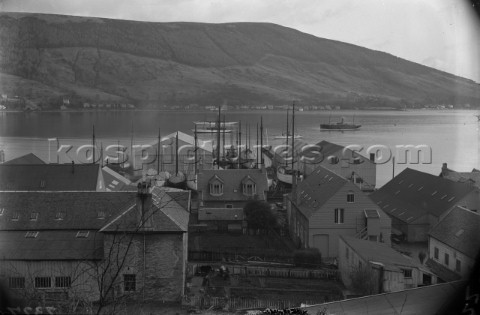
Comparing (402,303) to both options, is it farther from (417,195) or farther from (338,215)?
(417,195)

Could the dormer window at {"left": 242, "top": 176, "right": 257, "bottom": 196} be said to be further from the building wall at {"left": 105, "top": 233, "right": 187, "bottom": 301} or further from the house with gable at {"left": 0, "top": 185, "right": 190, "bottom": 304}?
the building wall at {"left": 105, "top": 233, "right": 187, "bottom": 301}

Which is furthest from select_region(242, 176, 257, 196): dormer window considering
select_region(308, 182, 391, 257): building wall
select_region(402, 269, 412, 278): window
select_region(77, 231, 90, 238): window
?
select_region(402, 269, 412, 278): window

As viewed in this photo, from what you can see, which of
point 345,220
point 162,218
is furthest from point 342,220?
point 162,218

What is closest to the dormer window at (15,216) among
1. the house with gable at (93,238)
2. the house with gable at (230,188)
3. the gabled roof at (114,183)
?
the house with gable at (93,238)

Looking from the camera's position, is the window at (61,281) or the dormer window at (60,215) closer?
the window at (61,281)

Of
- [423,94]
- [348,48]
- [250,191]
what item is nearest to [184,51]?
[348,48]

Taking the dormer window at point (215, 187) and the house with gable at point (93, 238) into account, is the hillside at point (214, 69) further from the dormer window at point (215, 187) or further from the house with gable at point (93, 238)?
the house with gable at point (93, 238)
